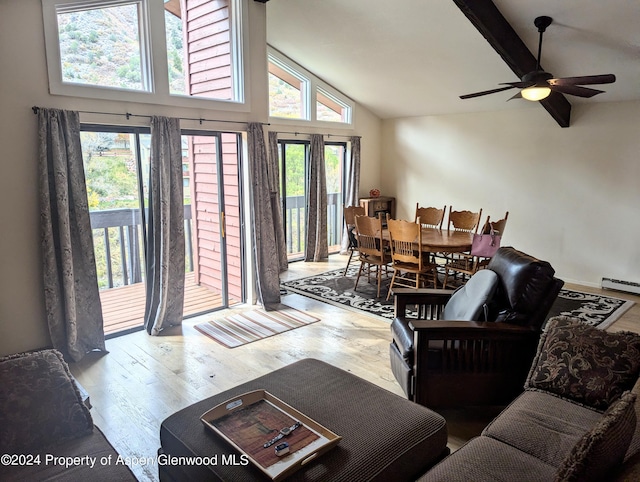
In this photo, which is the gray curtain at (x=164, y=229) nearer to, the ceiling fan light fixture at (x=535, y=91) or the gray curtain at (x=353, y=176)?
the ceiling fan light fixture at (x=535, y=91)

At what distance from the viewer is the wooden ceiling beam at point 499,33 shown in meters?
3.96

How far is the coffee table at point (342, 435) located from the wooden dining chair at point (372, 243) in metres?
3.02

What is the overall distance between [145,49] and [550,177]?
518 centimetres

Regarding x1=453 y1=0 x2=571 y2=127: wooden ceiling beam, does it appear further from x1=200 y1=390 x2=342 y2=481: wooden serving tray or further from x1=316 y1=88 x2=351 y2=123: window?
x1=200 y1=390 x2=342 y2=481: wooden serving tray

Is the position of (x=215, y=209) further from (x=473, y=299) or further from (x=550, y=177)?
(x=550, y=177)

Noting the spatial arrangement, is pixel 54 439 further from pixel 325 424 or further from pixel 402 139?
pixel 402 139

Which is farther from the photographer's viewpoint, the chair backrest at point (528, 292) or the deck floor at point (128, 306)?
→ the deck floor at point (128, 306)

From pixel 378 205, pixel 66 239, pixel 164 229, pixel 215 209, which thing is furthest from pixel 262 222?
pixel 378 205

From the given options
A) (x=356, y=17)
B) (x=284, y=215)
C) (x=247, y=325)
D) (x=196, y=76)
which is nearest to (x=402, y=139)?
(x=284, y=215)

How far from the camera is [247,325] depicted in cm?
443

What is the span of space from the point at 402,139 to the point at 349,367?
5132 mm

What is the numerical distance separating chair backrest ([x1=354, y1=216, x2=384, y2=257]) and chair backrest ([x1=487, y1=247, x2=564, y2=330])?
98.6 inches

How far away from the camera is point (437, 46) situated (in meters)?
5.06

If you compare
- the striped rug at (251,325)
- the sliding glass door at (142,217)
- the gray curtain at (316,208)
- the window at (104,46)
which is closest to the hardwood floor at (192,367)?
the striped rug at (251,325)
